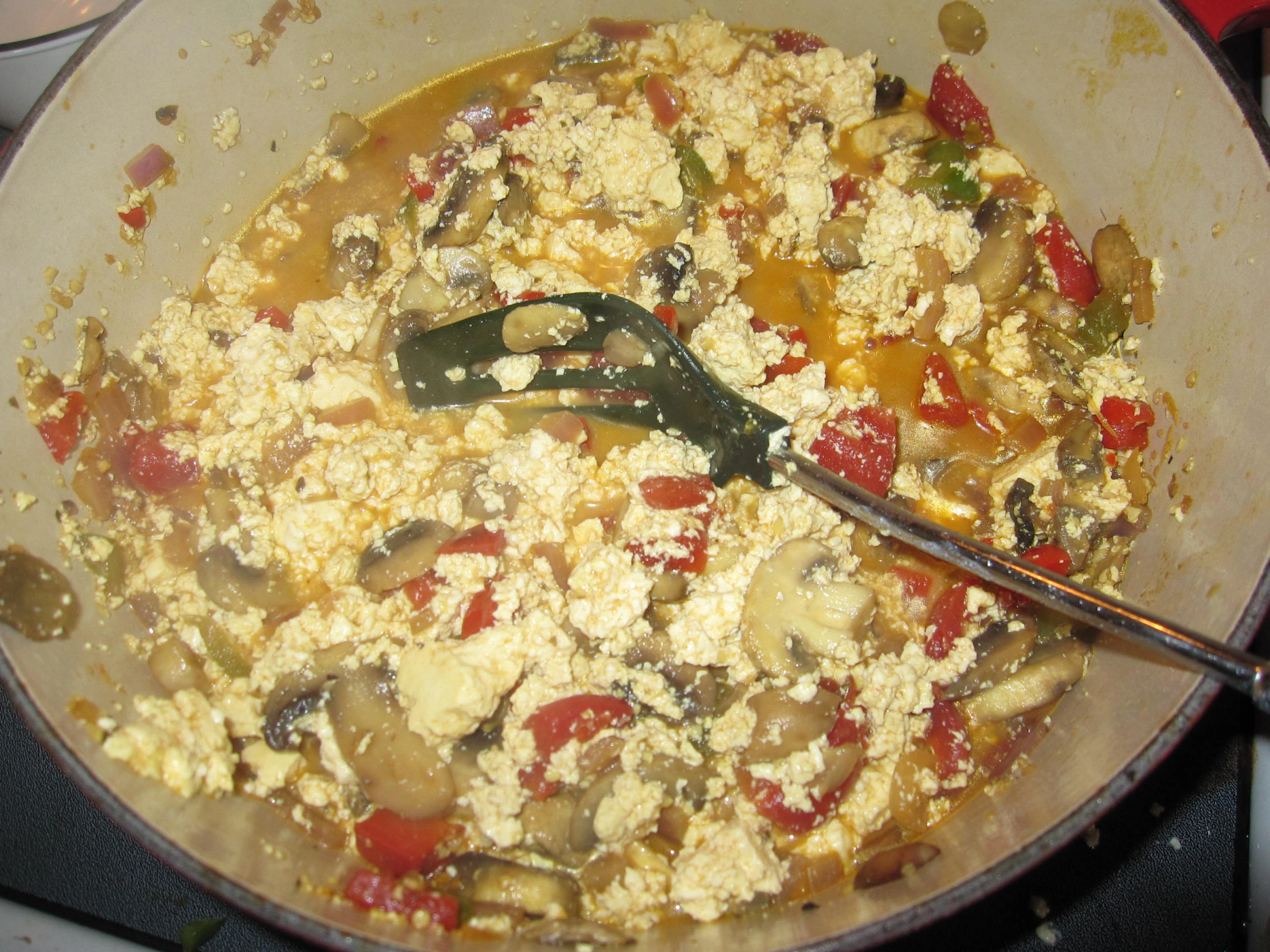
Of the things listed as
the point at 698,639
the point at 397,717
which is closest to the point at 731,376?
the point at 698,639

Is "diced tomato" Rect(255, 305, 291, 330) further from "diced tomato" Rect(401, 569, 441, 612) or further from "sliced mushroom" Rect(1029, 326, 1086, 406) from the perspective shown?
"sliced mushroom" Rect(1029, 326, 1086, 406)

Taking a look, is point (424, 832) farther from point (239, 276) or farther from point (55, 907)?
point (239, 276)

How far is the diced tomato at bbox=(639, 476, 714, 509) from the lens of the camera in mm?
2570

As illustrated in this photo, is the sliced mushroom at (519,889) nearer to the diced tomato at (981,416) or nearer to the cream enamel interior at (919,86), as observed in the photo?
the cream enamel interior at (919,86)

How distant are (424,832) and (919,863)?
1292 mm

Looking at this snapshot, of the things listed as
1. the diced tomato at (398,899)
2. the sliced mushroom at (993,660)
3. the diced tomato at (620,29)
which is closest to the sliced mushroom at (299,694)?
the diced tomato at (398,899)

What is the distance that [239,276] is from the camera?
300 centimetres

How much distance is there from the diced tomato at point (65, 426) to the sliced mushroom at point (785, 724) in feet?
6.88

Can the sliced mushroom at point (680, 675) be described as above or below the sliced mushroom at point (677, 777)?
above

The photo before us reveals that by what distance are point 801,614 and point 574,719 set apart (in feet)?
2.27

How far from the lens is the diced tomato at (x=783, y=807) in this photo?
2.35 metres

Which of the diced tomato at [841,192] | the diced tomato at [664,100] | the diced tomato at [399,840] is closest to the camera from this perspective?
the diced tomato at [399,840]

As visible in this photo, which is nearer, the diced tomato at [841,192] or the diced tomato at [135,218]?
the diced tomato at [135,218]

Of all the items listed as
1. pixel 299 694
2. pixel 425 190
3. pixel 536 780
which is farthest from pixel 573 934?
pixel 425 190
